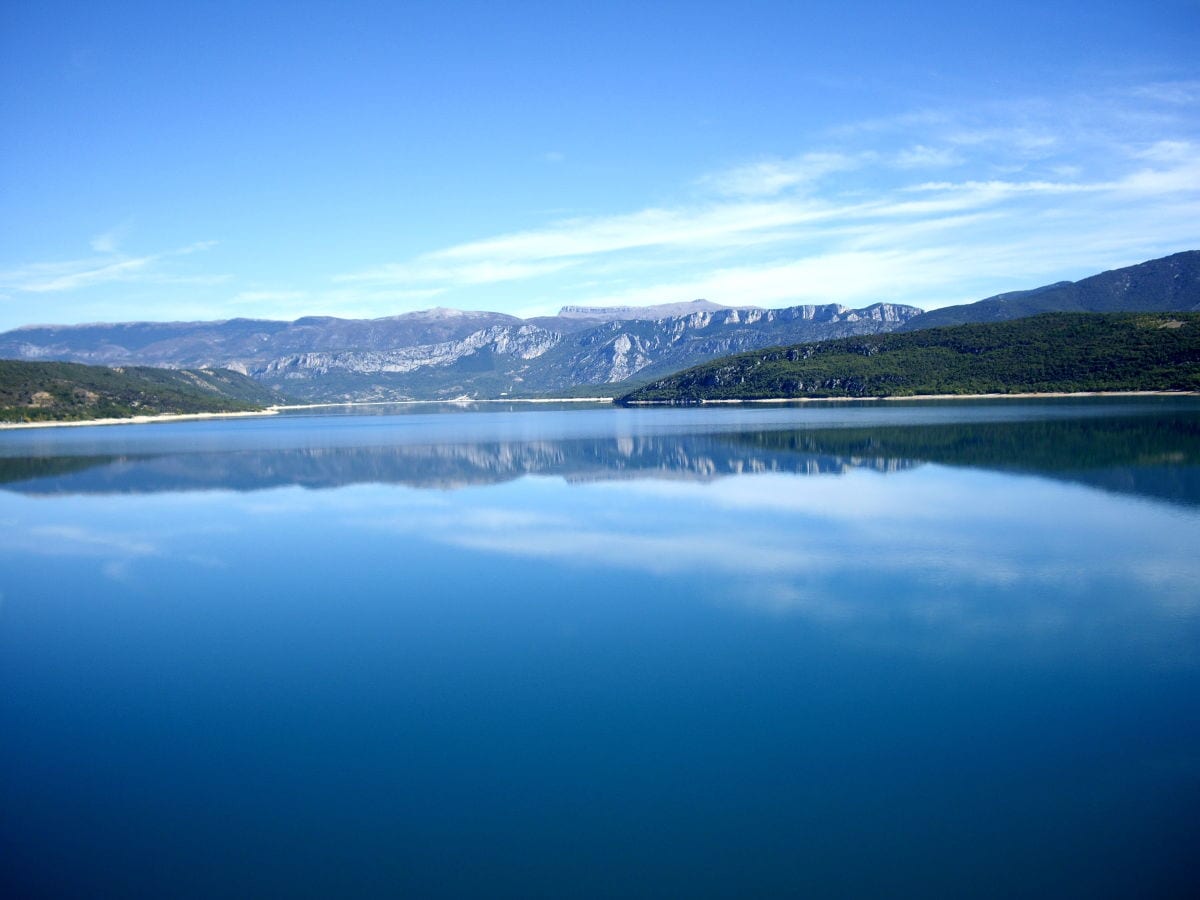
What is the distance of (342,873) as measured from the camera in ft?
24.8

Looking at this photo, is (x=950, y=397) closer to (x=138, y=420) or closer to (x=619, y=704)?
(x=619, y=704)

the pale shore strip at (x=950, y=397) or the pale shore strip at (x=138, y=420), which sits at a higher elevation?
the pale shore strip at (x=138, y=420)

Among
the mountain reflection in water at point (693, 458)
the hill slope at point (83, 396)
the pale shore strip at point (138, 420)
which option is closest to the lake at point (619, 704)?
the mountain reflection in water at point (693, 458)

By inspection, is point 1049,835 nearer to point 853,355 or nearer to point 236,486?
point 236,486

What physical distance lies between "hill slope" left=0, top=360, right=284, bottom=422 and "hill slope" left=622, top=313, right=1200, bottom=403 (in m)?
84.5

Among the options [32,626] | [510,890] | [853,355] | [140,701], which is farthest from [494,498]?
[853,355]

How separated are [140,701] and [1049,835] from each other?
12.2 metres

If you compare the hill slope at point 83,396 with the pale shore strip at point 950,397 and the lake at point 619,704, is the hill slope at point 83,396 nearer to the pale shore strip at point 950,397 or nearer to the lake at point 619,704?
the pale shore strip at point 950,397

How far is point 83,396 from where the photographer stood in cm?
11688

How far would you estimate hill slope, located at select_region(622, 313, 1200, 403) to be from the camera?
86938 millimetres

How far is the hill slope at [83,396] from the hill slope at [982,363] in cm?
8449

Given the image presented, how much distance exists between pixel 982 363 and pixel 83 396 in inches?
5113

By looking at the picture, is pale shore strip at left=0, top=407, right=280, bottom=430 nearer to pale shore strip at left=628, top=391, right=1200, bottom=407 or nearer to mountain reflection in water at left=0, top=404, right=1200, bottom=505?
mountain reflection in water at left=0, top=404, right=1200, bottom=505

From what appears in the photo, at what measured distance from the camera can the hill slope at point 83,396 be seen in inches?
4171
